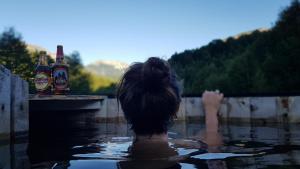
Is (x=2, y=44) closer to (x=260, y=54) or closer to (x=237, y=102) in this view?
(x=260, y=54)

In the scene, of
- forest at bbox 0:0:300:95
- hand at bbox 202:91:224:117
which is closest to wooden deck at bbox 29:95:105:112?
forest at bbox 0:0:300:95

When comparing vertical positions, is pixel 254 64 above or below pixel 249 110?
above

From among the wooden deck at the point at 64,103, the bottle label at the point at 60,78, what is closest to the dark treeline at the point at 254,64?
the wooden deck at the point at 64,103

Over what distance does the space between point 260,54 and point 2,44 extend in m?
23.2

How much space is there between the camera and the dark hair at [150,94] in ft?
8.87

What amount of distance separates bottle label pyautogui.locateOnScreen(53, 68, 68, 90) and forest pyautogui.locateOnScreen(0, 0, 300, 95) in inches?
215

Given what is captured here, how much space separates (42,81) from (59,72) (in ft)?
1.28

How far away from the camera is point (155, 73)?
8.87ft

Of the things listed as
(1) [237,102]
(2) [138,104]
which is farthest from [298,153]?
(1) [237,102]

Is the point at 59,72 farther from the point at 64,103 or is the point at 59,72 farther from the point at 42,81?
the point at 64,103

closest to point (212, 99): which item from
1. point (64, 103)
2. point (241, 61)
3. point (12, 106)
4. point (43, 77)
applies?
point (12, 106)

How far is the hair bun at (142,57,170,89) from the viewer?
2.69m

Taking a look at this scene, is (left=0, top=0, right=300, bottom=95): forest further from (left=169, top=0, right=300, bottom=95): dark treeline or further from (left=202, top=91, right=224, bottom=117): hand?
(left=202, top=91, right=224, bottom=117): hand

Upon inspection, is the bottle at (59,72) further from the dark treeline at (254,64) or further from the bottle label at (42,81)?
the dark treeline at (254,64)
